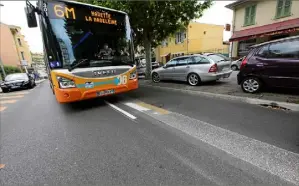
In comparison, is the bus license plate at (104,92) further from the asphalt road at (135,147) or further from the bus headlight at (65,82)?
the bus headlight at (65,82)

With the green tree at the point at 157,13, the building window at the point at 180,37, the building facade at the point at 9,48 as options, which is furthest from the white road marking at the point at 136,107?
the building facade at the point at 9,48

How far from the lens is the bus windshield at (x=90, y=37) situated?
4508 millimetres

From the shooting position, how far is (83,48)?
480 cm

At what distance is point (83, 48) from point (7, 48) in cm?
3856

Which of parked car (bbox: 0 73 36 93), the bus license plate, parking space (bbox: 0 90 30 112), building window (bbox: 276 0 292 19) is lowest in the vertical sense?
parking space (bbox: 0 90 30 112)

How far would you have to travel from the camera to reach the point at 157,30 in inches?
447

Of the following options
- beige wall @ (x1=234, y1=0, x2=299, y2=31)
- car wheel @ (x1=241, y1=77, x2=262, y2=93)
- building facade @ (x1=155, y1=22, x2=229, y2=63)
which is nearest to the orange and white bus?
car wheel @ (x1=241, y1=77, x2=262, y2=93)

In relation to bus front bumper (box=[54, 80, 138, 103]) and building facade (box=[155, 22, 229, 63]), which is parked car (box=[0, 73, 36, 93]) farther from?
building facade (box=[155, 22, 229, 63])

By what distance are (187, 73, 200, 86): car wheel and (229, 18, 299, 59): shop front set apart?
874cm

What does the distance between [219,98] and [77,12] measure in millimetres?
5442

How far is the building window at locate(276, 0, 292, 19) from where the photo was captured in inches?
542

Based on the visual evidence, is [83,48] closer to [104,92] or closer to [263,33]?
[104,92]

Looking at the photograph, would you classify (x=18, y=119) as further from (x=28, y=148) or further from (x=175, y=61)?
(x=175, y=61)

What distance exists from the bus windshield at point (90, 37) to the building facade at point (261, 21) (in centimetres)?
1408
